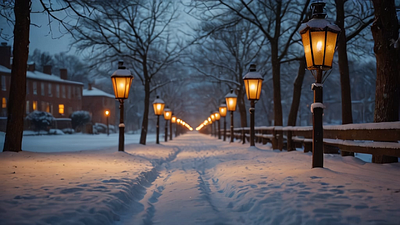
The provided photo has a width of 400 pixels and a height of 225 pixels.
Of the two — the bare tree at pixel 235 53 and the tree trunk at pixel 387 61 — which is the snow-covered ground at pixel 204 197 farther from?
the bare tree at pixel 235 53

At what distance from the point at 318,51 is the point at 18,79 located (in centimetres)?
837

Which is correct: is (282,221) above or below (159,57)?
below

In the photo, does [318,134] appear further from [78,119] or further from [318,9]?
[78,119]

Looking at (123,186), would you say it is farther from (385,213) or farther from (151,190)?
(385,213)

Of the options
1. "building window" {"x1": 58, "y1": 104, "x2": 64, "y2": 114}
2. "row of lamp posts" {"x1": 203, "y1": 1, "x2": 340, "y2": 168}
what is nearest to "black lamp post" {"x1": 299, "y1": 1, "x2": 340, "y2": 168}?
"row of lamp posts" {"x1": 203, "y1": 1, "x2": 340, "y2": 168}

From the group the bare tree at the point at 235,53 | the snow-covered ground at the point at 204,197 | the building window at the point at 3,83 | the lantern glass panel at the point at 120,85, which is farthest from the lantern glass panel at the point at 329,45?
the bare tree at the point at 235,53

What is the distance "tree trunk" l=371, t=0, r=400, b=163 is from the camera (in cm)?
786

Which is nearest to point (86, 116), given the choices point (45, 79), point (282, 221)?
point (45, 79)

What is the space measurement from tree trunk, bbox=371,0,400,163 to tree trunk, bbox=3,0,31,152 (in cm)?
975

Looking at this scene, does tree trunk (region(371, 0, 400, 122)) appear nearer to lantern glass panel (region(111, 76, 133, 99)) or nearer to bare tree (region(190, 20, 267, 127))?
lantern glass panel (region(111, 76, 133, 99))

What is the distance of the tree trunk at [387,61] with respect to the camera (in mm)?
7859

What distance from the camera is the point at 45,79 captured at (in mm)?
42562

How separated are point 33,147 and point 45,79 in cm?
2893

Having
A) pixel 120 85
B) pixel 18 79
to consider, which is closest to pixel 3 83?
pixel 18 79
